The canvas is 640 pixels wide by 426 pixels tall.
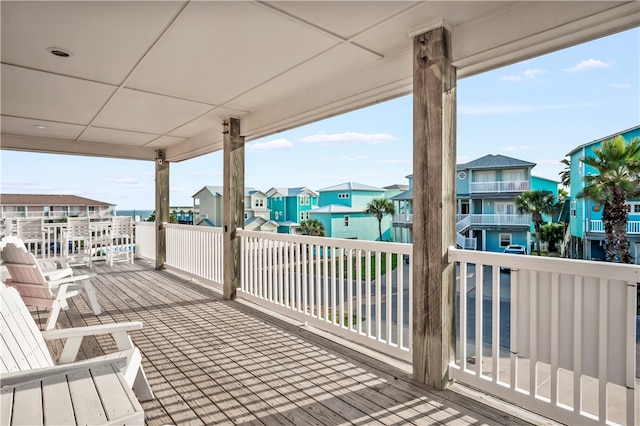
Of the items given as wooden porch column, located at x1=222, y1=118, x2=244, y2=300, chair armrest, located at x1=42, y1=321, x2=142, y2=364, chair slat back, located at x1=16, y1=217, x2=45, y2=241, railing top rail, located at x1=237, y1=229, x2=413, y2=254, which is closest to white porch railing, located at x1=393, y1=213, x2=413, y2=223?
railing top rail, located at x1=237, y1=229, x2=413, y2=254

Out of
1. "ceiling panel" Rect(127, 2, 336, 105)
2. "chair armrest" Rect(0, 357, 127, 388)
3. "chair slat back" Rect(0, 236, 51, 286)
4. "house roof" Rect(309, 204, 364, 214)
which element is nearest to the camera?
"chair armrest" Rect(0, 357, 127, 388)

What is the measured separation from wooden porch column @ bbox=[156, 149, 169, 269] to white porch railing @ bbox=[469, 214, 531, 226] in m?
5.97

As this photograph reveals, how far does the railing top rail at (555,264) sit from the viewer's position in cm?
169

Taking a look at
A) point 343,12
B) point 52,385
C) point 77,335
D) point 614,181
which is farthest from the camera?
point 614,181

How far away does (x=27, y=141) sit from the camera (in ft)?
19.5

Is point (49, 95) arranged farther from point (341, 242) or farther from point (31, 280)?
point (341, 242)

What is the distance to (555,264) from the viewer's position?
6.38ft

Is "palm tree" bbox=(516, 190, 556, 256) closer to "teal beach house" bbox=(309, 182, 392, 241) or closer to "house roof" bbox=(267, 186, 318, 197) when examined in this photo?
"teal beach house" bbox=(309, 182, 392, 241)

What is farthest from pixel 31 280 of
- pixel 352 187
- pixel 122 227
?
pixel 352 187

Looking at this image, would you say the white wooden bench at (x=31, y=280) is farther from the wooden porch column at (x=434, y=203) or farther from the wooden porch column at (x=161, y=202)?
the wooden porch column at (x=161, y=202)

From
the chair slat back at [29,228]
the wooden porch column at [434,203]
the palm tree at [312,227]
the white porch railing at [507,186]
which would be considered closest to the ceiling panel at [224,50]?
the wooden porch column at [434,203]

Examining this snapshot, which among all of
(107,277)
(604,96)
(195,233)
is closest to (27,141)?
(107,277)

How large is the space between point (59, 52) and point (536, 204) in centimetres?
546

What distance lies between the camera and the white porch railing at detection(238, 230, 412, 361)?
2.84 meters
